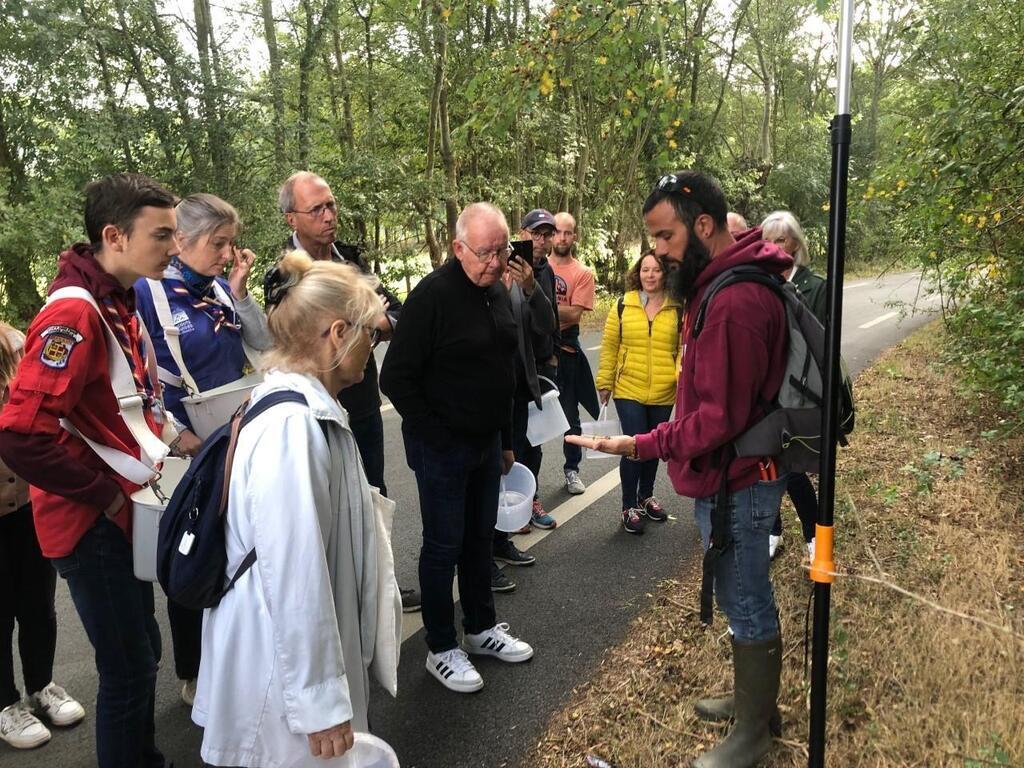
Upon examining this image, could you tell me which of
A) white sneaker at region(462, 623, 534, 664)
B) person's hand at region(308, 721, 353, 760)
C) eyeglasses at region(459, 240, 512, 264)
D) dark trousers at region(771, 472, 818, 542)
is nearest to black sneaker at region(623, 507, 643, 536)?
dark trousers at region(771, 472, 818, 542)

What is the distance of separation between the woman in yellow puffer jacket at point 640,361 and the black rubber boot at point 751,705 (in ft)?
6.97

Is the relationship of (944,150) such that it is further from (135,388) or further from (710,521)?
(135,388)

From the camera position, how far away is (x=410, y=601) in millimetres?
3783

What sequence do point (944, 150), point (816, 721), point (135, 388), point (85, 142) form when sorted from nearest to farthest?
point (816, 721) → point (135, 388) → point (944, 150) → point (85, 142)

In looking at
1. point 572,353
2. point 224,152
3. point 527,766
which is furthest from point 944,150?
point 224,152

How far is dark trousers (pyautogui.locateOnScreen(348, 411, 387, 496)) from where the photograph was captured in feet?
11.9

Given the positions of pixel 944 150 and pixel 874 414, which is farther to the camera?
pixel 874 414

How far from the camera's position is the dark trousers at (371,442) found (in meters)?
3.64

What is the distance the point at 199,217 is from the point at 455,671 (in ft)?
7.27

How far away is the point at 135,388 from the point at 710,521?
197cm

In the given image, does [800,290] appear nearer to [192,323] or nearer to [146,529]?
[192,323]

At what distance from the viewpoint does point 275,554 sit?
5.16 feet

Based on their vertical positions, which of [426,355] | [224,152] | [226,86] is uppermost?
[226,86]

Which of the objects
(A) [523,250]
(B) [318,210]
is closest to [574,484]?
(A) [523,250]
